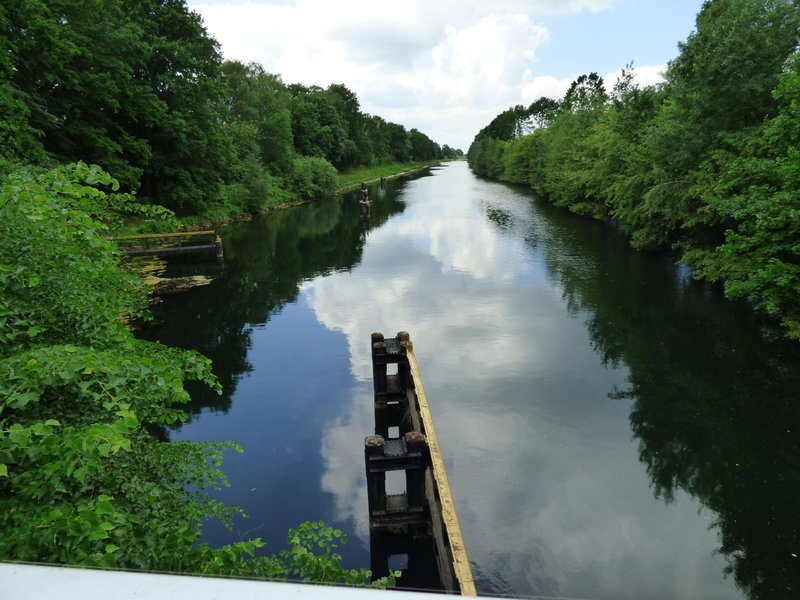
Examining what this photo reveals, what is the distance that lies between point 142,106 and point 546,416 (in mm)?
32645

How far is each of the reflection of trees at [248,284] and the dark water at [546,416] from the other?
0.15m

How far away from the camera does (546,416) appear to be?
11773 millimetres

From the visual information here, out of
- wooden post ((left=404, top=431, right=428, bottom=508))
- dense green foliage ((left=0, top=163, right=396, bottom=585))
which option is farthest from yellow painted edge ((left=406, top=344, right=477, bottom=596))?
dense green foliage ((left=0, top=163, right=396, bottom=585))

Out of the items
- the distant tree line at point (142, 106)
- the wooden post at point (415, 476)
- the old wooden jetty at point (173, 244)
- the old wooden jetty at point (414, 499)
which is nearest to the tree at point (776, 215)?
the old wooden jetty at point (414, 499)

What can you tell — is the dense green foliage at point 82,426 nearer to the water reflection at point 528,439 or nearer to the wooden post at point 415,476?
the wooden post at point 415,476

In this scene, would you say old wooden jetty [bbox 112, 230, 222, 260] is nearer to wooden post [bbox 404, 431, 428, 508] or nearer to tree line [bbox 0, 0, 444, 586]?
tree line [bbox 0, 0, 444, 586]

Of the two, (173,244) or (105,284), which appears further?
(173,244)

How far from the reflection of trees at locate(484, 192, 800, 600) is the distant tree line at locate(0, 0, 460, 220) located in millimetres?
17431

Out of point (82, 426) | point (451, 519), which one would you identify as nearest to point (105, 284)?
point (82, 426)

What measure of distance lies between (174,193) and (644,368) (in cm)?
3385

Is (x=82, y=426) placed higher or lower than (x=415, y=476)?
higher

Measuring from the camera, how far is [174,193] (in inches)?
1415

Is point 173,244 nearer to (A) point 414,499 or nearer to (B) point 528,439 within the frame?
(B) point 528,439

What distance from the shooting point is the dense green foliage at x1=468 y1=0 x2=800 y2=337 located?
13.9 meters
